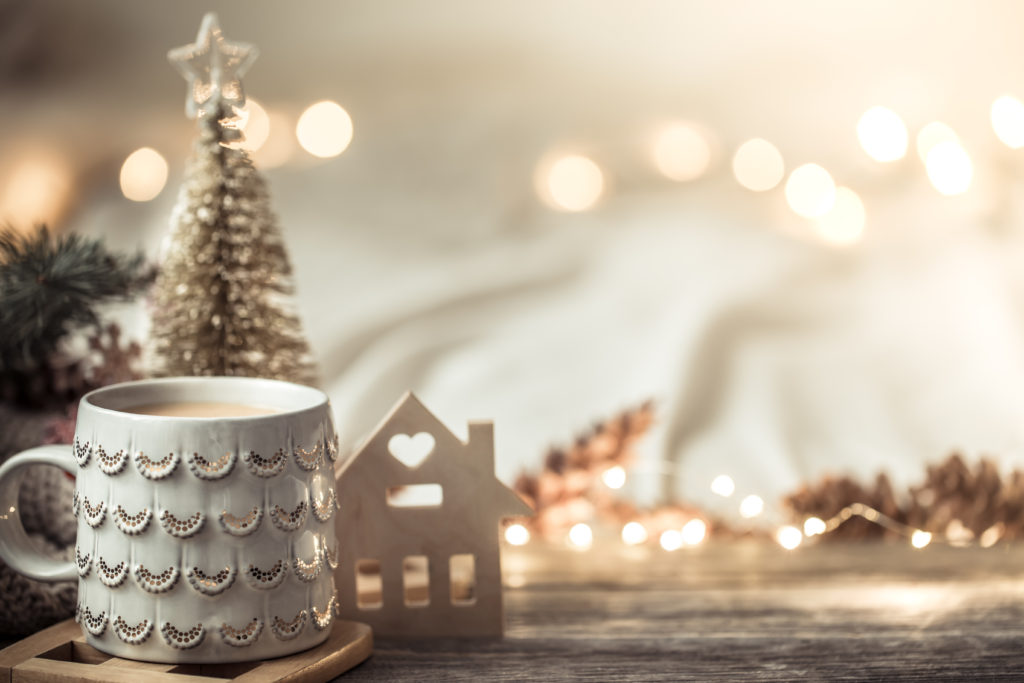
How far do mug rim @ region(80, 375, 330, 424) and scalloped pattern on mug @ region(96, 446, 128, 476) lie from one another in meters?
0.02

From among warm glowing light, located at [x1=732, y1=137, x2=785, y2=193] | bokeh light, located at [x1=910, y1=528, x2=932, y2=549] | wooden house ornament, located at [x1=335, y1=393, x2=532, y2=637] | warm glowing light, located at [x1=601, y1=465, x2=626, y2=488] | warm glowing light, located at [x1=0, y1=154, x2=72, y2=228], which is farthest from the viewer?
warm glowing light, located at [x1=732, y1=137, x2=785, y2=193]

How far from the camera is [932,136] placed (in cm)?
153

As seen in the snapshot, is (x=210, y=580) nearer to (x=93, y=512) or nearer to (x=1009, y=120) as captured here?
(x=93, y=512)

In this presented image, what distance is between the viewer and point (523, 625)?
0.71 meters

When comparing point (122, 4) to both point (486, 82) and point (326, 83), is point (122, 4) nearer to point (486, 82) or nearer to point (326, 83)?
point (326, 83)

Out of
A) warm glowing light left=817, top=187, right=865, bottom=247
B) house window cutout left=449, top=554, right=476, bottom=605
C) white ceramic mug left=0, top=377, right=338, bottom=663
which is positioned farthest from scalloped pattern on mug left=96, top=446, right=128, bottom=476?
warm glowing light left=817, top=187, right=865, bottom=247

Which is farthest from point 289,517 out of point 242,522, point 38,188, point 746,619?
point 38,188

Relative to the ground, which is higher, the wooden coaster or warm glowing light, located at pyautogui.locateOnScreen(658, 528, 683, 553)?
warm glowing light, located at pyautogui.locateOnScreen(658, 528, 683, 553)

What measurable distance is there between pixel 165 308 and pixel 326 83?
909 mm

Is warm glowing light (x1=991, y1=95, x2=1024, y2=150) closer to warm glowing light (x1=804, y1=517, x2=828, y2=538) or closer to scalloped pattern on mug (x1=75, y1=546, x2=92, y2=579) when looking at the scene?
warm glowing light (x1=804, y1=517, x2=828, y2=538)

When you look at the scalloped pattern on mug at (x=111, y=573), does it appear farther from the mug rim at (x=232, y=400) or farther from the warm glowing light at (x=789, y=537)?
the warm glowing light at (x=789, y=537)

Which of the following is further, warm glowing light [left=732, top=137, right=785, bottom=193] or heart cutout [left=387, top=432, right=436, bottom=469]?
warm glowing light [left=732, top=137, right=785, bottom=193]

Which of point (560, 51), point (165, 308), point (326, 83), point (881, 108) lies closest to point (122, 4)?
point (326, 83)

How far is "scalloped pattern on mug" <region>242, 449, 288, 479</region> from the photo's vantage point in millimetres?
555
